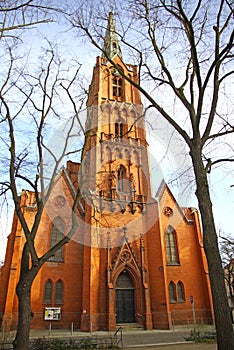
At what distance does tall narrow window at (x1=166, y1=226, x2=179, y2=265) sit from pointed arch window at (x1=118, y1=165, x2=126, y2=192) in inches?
226

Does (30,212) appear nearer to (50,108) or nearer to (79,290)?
(79,290)

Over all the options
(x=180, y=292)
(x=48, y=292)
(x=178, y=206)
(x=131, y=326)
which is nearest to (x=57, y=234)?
(x=48, y=292)

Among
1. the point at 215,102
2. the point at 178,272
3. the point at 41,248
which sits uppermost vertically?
the point at 215,102

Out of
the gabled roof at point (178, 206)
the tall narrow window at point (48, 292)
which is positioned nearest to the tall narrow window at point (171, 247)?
the gabled roof at point (178, 206)

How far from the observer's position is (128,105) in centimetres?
3020

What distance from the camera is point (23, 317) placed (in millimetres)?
9586

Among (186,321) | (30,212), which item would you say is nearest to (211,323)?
(186,321)

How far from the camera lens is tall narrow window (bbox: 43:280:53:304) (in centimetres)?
2134

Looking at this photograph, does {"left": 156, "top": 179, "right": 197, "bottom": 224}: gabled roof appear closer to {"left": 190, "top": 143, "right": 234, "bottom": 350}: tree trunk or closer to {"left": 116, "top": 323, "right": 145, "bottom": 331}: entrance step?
{"left": 116, "top": 323, "right": 145, "bottom": 331}: entrance step

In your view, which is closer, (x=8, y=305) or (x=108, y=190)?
(x=8, y=305)

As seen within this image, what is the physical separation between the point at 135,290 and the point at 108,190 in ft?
27.4

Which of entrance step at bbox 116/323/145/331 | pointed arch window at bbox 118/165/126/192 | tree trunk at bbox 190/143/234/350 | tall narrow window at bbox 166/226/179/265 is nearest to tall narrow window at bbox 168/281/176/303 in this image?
tall narrow window at bbox 166/226/179/265

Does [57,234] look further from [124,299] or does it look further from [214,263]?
[214,263]

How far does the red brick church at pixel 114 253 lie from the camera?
803 inches
